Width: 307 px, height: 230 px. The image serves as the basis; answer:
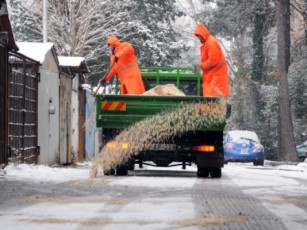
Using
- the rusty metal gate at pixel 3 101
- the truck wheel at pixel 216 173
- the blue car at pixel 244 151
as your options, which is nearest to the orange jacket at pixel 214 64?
the truck wheel at pixel 216 173

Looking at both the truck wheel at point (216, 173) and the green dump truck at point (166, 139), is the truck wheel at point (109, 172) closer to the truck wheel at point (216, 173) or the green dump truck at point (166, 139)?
the green dump truck at point (166, 139)

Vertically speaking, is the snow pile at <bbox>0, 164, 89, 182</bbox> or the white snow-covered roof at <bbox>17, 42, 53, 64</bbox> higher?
the white snow-covered roof at <bbox>17, 42, 53, 64</bbox>

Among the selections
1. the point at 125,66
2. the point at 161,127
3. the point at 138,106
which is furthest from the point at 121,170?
the point at 125,66

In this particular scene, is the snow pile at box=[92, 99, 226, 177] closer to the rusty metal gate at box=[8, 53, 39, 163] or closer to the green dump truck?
the green dump truck

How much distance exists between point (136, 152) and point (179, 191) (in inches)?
167

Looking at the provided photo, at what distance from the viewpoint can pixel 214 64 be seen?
16.8 metres

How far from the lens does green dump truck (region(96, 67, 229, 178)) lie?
50.9 ft

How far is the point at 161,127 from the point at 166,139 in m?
0.41

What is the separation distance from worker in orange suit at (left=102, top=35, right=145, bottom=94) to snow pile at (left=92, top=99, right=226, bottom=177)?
7.08 ft

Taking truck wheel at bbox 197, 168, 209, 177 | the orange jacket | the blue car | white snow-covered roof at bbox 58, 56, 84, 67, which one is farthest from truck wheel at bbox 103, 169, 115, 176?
the blue car

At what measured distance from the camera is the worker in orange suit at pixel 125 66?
57.3 ft

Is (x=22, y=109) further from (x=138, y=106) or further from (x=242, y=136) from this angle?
(x=242, y=136)

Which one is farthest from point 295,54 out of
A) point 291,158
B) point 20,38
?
point 20,38

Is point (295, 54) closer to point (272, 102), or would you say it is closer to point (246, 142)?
point (272, 102)
